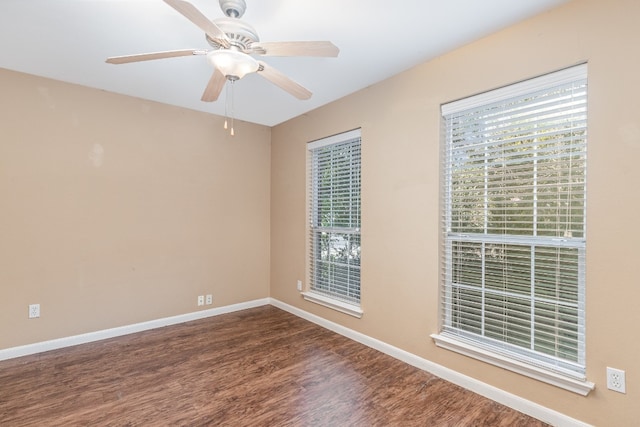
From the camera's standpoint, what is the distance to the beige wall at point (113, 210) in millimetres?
2859

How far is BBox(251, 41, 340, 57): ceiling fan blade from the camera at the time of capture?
1.67 meters

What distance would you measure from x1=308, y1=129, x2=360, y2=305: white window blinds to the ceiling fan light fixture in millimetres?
1689

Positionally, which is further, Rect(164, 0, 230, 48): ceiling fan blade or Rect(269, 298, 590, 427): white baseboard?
Rect(269, 298, 590, 427): white baseboard

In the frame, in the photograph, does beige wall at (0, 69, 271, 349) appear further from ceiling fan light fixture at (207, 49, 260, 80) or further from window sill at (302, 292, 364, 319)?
ceiling fan light fixture at (207, 49, 260, 80)

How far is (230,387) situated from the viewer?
93.5 inches

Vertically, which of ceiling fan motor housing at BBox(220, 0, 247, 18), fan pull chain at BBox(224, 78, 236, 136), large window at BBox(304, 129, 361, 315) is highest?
fan pull chain at BBox(224, 78, 236, 136)

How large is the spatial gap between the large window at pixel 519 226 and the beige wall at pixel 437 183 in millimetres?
81

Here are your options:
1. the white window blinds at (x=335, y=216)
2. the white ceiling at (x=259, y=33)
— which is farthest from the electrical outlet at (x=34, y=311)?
the white window blinds at (x=335, y=216)

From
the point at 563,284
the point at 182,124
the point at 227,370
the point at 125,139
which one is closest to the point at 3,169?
the point at 125,139

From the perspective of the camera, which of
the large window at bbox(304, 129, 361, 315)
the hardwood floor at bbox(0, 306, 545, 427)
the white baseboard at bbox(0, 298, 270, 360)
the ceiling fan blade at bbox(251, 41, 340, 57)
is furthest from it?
the large window at bbox(304, 129, 361, 315)

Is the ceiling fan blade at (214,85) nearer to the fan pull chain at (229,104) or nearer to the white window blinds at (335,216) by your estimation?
the fan pull chain at (229,104)

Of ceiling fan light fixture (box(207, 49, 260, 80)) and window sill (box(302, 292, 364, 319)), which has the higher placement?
ceiling fan light fixture (box(207, 49, 260, 80))

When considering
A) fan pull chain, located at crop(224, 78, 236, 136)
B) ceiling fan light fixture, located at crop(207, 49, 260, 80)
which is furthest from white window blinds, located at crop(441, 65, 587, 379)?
fan pull chain, located at crop(224, 78, 236, 136)

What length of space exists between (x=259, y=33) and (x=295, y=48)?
0.67 m
